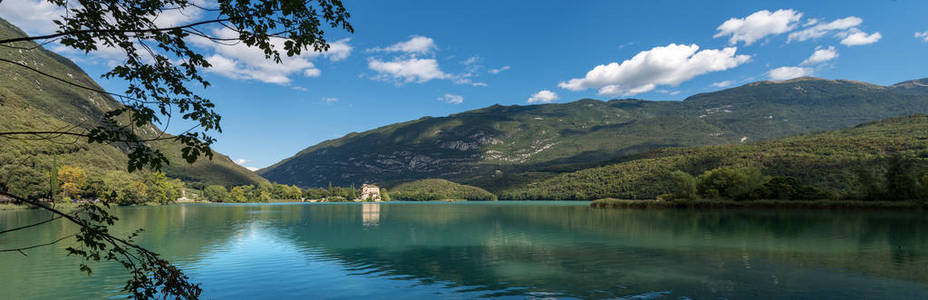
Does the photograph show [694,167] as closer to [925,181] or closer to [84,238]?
[925,181]

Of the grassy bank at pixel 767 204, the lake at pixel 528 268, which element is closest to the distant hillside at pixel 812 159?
the grassy bank at pixel 767 204

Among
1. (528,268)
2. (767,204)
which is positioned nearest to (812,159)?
(767,204)

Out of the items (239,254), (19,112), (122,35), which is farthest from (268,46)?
(19,112)

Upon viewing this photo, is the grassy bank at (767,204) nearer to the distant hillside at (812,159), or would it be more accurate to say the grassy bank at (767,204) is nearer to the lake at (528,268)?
the distant hillside at (812,159)

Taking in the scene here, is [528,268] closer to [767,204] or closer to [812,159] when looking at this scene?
[767,204]

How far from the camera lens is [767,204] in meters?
90.6

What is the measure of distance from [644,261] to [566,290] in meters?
10.7

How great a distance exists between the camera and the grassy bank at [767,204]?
76125 millimetres

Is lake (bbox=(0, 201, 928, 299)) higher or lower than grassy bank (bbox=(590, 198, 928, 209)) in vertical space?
higher

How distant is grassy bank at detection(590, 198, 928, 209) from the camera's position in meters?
76.1

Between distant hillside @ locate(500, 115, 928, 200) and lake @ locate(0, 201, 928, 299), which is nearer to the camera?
lake @ locate(0, 201, 928, 299)

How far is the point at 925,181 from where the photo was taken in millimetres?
73938

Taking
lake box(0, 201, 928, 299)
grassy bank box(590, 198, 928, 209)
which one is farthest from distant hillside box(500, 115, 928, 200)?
lake box(0, 201, 928, 299)

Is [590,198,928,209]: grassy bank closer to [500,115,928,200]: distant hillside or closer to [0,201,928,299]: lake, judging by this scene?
[500,115,928,200]: distant hillside
